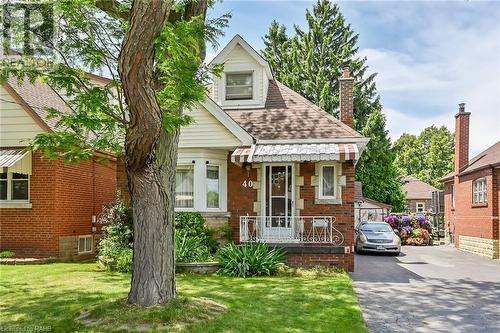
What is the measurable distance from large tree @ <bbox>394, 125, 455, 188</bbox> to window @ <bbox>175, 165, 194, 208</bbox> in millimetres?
61676

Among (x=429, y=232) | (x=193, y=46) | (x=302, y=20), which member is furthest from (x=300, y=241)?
(x=302, y=20)

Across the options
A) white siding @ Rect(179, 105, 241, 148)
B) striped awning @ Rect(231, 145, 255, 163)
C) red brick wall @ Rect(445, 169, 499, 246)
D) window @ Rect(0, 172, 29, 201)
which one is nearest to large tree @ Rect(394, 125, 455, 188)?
red brick wall @ Rect(445, 169, 499, 246)

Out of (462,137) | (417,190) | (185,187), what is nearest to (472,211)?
(462,137)

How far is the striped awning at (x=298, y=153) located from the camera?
13.9 m

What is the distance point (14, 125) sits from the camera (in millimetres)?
15922

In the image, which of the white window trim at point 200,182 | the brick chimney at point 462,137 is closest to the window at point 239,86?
the white window trim at point 200,182

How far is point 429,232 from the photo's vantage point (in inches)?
1178

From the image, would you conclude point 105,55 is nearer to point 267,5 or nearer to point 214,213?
point 267,5

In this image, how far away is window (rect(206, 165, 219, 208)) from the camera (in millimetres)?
15906

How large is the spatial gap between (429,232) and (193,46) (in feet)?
87.0

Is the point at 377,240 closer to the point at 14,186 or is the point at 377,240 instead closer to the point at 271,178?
the point at 271,178

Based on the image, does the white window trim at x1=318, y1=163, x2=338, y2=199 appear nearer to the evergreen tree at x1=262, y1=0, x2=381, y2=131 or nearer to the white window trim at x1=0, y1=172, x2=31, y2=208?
the white window trim at x1=0, y1=172, x2=31, y2=208

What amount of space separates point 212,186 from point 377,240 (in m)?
9.59

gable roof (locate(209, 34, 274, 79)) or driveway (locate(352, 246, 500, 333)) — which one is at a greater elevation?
gable roof (locate(209, 34, 274, 79))
